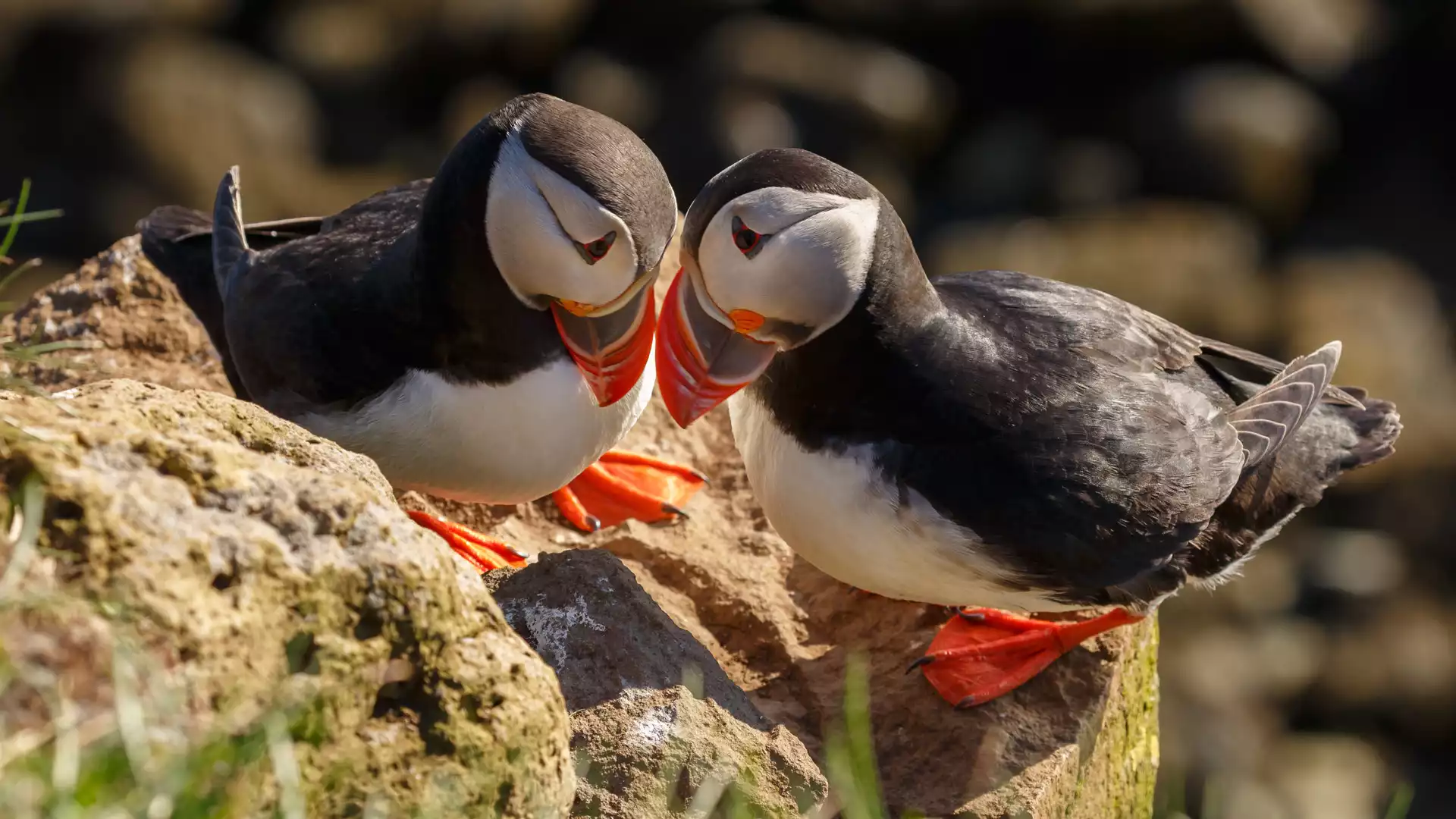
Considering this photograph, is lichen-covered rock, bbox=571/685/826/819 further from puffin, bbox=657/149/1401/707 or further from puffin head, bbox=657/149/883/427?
puffin head, bbox=657/149/883/427

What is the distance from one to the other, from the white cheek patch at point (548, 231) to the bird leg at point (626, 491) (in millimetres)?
1272

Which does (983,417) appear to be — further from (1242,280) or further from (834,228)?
(1242,280)

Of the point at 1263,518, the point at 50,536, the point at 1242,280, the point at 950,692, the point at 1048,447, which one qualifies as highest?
the point at 50,536

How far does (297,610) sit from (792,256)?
1.82 meters

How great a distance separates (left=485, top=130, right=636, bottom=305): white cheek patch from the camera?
3.78 meters

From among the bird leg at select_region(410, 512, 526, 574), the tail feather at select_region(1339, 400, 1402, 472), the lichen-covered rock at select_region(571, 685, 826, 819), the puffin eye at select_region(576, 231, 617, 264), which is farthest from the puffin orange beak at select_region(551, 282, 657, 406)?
the tail feather at select_region(1339, 400, 1402, 472)

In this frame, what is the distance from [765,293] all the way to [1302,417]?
6.17 feet

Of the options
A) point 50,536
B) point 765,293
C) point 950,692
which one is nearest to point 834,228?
point 765,293

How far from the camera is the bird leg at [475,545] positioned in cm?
459

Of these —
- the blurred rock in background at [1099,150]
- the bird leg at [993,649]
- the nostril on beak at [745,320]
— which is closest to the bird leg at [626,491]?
the bird leg at [993,649]

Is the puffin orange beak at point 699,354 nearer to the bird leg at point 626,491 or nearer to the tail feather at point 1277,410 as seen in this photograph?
the bird leg at point 626,491

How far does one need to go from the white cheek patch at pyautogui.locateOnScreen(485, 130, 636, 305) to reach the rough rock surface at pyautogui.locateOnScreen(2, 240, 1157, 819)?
2.84 ft

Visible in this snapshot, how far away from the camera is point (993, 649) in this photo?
14.7ft

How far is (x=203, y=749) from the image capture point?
85.0 inches
